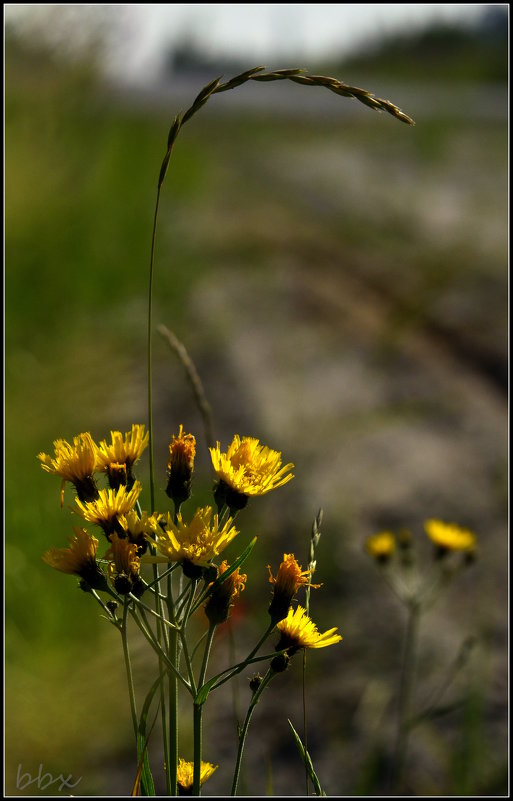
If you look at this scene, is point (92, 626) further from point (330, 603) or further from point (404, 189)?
point (404, 189)

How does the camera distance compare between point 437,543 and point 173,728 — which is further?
point 437,543

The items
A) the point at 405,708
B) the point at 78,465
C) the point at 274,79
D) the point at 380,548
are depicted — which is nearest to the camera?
the point at 274,79


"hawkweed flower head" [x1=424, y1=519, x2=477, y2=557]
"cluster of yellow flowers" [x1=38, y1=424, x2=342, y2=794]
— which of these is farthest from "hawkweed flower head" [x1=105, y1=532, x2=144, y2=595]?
"hawkweed flower head" [x1=424, y1=519, x2=477, y2=557]

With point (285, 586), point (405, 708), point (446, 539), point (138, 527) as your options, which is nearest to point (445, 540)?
point (446, 539)

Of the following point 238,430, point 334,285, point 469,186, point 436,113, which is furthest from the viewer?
point 436,113

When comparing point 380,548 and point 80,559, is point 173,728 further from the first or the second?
point 380,548

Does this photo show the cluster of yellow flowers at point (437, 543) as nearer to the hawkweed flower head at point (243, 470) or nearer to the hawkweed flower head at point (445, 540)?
the hawkweed flower head at point (445, 540)

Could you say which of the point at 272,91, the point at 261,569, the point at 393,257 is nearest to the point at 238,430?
the point at 261,569
